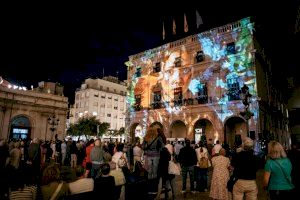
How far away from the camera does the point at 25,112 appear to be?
132 ft

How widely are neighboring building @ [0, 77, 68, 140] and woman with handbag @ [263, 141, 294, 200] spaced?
36.0 m

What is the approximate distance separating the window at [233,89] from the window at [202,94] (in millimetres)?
2624

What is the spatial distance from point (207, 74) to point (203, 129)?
608cm

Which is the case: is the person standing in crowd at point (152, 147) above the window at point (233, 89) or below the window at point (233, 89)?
below

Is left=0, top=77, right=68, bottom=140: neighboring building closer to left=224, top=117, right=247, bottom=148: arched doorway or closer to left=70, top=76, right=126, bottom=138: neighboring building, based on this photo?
left=70, top=76, right=126, bottom=138: neighboring building

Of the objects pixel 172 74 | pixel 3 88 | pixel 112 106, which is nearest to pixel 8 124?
pixel 3 88

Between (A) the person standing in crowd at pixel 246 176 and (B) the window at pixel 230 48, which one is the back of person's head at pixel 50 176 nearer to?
(A) the person standing in crowd at pixel 246 176

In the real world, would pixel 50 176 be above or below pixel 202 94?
below

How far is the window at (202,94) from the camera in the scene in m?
26.8

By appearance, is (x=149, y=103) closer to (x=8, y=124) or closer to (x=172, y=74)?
(x=172, y=74)

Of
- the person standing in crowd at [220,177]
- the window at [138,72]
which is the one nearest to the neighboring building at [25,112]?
the window at [138,72]

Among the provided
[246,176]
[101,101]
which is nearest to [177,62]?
[246,176]

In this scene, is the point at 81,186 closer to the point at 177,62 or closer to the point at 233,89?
the point at 233,89

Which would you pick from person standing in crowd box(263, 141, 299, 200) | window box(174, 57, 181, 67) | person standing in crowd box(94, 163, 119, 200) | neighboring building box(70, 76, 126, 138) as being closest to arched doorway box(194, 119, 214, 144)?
window box(174, 57, 181, 67)
